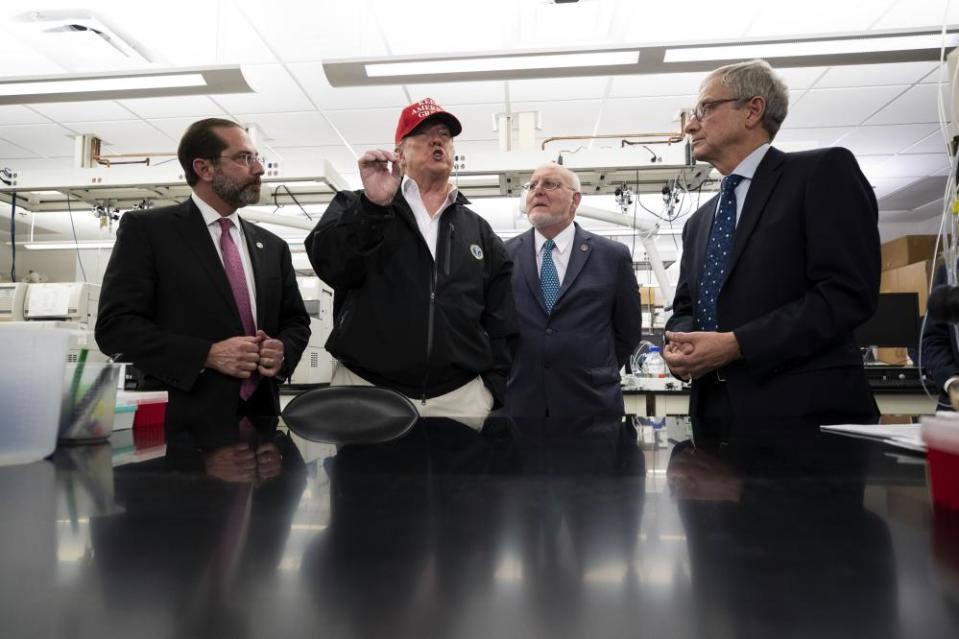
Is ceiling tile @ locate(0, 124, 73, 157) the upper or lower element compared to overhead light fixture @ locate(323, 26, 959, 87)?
upper

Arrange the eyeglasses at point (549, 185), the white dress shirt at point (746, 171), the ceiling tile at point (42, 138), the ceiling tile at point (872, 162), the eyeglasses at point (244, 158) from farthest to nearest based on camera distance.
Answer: the ceiling tile at point (872, 162) < the ceiling tile at point (42, 138) < the eyeglasses at point (549, 185) < the eyeglasses at point (244, 158) < the white dress shirt at point (746, 171)

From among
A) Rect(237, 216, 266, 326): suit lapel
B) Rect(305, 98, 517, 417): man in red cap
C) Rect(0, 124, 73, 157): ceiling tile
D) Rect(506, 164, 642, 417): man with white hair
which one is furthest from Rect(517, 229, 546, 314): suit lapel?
Rect(0, 124, 73, 157): ceiling tile

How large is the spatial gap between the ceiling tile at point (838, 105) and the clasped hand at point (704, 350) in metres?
3.92

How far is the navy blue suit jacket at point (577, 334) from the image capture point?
2117 millimetres

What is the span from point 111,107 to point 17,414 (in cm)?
465

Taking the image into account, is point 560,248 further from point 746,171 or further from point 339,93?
point 339,93

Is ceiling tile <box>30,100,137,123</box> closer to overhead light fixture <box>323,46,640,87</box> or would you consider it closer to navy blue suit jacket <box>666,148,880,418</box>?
overhead light fixture <box>323,46,640,87</box>

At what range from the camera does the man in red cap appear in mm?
1478

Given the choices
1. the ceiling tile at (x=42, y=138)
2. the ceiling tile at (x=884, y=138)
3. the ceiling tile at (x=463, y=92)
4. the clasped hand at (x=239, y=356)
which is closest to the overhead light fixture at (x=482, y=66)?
the clasped hand at (x=239, y=356)

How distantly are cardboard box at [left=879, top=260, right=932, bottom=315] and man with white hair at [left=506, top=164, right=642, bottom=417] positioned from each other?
5.08 metres

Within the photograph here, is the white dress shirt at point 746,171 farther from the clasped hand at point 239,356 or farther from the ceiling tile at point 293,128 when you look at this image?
the ceiling tile at point 293,128

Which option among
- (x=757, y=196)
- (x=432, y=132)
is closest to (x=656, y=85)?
(x=432, y=132)

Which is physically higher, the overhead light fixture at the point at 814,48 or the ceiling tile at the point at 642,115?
the ceiling tile at the point at 642,115

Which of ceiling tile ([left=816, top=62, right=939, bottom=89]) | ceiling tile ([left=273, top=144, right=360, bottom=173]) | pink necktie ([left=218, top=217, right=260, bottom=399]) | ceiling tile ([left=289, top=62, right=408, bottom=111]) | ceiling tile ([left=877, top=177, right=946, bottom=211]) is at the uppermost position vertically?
ceiling tile ([left=289, top=62, right=408, bottom=111])
